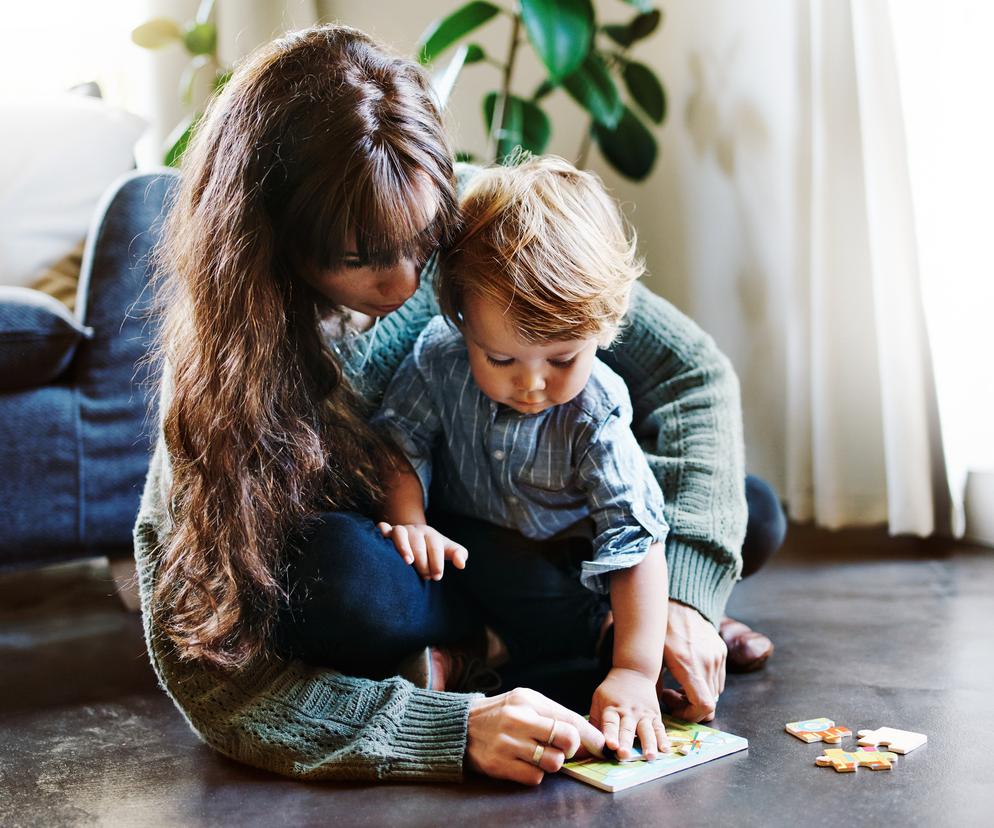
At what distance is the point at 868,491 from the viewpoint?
2.01 m

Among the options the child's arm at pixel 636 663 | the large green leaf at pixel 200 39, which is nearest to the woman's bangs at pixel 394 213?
the child's arm at pixel 636 663

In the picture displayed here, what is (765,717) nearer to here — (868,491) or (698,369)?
(698,369)

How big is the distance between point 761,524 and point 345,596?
1.89ft

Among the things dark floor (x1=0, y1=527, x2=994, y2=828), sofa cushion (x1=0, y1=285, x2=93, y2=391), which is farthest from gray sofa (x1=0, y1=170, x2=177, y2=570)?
dark floor (x1=0, y1=527, x2=994, y2=828)

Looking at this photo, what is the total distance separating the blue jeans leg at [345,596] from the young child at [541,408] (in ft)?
0.11

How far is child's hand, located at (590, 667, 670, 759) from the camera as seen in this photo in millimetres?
964

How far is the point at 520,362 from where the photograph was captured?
1.04 metres

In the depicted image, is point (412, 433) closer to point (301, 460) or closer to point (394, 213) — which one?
point (301, 460)

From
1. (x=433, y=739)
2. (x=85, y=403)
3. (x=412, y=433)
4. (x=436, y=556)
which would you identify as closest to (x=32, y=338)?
(x=85, y=403)

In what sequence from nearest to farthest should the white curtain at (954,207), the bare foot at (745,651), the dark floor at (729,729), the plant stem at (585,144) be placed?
the dark floor at (729,729)
the bare foot at (745,651)
the white curtain at (954,207)
the plant stem at (585,144)

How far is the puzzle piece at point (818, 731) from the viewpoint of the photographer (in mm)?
1020

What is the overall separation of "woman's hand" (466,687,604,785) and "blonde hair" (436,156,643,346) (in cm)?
34

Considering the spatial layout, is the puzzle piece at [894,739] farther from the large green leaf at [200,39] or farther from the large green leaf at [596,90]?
the large green leaf at [200,39]

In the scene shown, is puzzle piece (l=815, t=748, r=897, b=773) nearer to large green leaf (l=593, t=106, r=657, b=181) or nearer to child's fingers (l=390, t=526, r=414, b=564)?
child's fingers (l=390, t=526, r=414, b=564)
